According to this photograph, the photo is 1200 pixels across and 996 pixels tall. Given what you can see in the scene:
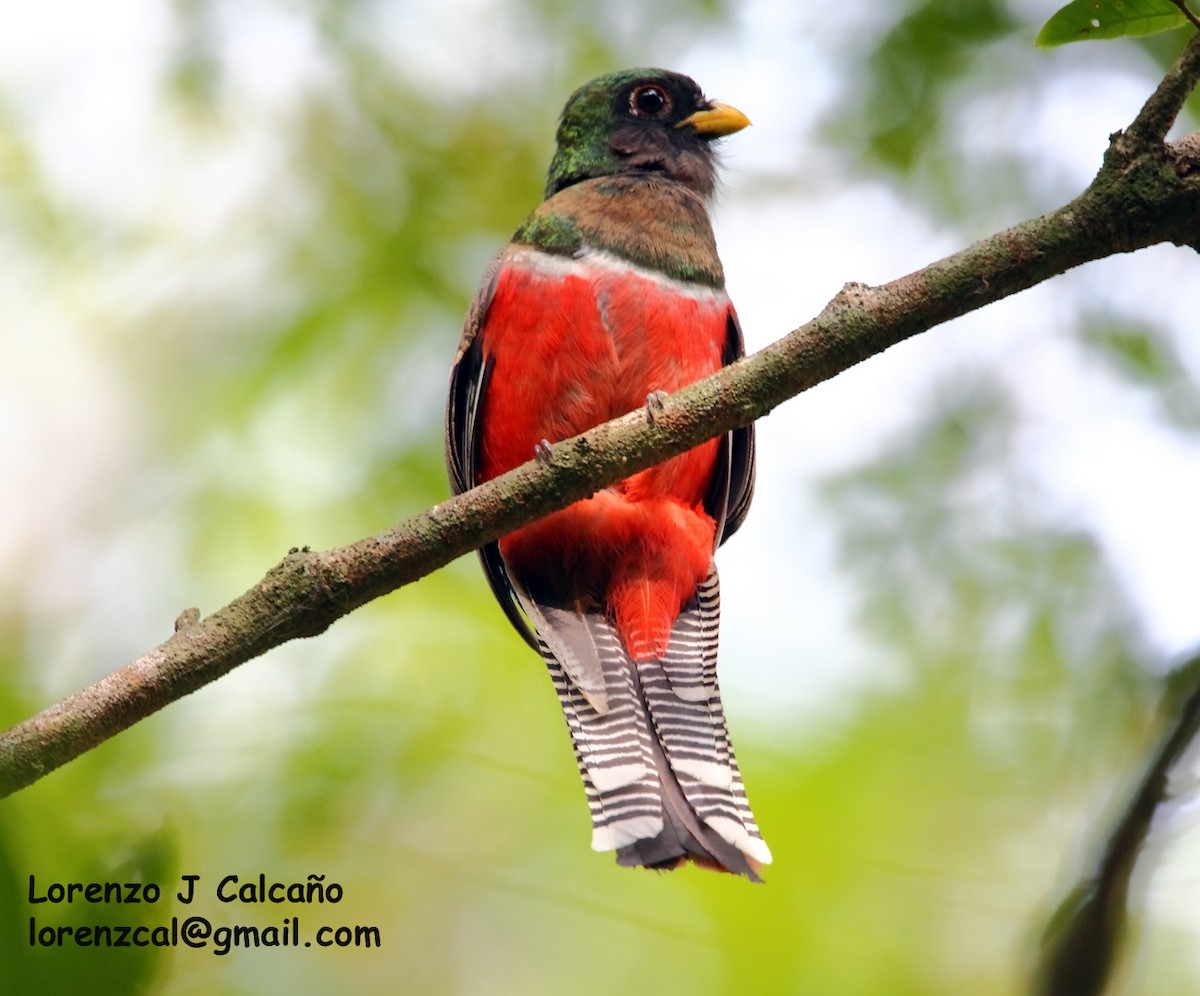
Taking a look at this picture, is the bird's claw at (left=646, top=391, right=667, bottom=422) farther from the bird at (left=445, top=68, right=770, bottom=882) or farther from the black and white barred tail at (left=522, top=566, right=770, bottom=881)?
the black and white barred tail at (left=522, top=566, right=770, bottom=881)

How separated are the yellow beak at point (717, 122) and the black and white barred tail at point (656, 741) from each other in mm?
1592

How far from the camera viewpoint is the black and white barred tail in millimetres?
3320

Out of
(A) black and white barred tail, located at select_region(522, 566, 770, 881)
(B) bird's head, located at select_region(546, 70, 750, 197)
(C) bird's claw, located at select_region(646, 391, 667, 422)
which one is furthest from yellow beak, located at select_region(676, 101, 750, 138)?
(C) bird's claw, located at select_region(646, 391, 667, 422)

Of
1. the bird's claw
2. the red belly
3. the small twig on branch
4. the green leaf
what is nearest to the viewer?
the small twig on branch

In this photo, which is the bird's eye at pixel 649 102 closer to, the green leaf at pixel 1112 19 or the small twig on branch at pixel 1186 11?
the green leaf at pixel 1112 19

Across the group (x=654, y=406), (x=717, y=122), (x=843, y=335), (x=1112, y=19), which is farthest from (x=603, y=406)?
(x=1112, y=19)

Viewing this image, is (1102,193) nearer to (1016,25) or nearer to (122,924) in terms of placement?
(122,924)

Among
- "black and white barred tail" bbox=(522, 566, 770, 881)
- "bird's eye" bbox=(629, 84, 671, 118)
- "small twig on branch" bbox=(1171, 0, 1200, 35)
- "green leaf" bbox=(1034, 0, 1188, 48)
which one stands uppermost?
"bird's eye" bbox=(629, 84, 671, 118)

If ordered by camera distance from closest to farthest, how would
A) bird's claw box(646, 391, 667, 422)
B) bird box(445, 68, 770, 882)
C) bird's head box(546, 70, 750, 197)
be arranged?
1. bird's claw box(646, 391, 667, 422)
2. bird box(445, 68, 770, 882)
3. bird's head box(546, 70, 750, 197)

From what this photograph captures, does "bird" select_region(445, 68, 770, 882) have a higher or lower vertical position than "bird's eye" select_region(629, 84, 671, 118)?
lower

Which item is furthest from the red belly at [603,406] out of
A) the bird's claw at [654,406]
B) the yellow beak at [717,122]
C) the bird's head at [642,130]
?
the bird's claw at [654,406]

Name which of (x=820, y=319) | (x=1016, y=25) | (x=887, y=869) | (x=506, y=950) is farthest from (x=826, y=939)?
(x=1016, y=25)

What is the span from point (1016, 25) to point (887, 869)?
10.9 feet

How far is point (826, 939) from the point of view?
3994 millimetres
